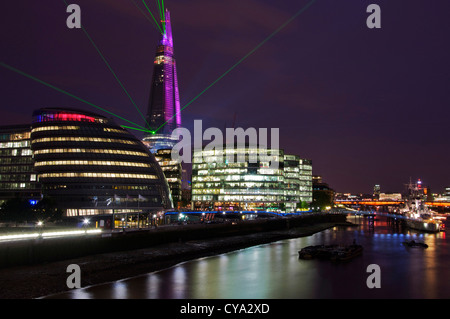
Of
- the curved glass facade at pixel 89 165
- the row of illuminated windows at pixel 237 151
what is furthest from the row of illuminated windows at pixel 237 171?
the curved glass facade at pixel 89 165

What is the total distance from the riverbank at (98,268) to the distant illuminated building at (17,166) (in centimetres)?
6754

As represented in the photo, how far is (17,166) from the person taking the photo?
12106cm

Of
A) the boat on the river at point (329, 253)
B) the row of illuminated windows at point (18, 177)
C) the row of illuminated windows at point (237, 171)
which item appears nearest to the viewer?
the boat on the river at point (329, 253)

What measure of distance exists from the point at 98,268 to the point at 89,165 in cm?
6893

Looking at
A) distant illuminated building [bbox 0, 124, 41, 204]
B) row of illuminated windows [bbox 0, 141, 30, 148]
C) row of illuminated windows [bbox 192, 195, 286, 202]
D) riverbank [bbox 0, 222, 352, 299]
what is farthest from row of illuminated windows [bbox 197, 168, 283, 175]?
riverbank [bbox 0, 222, 352, 299]

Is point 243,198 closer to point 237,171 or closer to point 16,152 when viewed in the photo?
point 237,171

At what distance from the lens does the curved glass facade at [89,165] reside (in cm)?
10725

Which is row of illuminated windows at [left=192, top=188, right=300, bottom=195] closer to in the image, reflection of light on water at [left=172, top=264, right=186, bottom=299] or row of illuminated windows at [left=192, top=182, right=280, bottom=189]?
row of illuminated windows at [left=192, top=182, right=280, bottom=189]

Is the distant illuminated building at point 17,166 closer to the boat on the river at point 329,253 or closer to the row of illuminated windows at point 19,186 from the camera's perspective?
the row of illuminated windows at point 19,186

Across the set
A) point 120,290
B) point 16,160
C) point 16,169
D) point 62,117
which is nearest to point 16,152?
point 16,160

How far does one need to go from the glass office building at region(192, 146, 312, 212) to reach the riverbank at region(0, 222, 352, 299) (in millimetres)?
115734

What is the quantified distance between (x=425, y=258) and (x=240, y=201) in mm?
125316

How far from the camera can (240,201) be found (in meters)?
186
